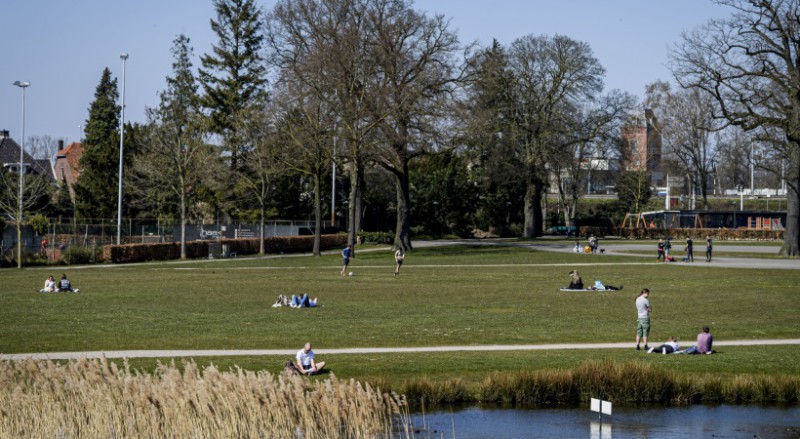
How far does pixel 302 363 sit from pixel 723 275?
37.7 meters

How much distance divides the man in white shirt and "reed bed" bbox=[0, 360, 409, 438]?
5.04m

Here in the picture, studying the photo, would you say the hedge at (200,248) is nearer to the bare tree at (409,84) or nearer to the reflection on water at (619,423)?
the bare tree at (409,84)

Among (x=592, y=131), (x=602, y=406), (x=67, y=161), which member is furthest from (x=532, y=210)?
(x=602, y=406)

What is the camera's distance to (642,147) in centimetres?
16500

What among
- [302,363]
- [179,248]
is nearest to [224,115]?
[179,248]

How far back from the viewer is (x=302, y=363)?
2139cm

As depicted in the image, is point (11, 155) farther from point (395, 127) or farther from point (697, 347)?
point (697, 347)

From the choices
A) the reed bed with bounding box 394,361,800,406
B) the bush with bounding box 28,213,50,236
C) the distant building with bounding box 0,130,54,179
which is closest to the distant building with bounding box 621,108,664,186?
the bush with bounding box 28,213,50,236

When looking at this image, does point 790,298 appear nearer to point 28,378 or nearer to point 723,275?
point 723,275

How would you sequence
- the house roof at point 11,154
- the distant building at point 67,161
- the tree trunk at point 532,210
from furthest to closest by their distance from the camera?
1. the distant building at point 67,161
2. the house roof at point 11,154
3. the tree trunk at point 532,210

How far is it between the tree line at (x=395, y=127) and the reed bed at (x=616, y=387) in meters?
42.0

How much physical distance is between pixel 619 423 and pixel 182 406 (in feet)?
30.7

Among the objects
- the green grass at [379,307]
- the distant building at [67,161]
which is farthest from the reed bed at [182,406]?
the distant building at [67,161]

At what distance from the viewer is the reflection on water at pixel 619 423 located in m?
18.9
